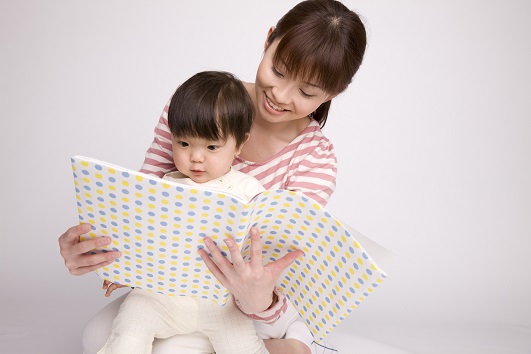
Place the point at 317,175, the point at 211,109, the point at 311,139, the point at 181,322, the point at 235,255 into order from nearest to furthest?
the point at 235,255 → the point at 211,109 → the point at 181,322 → the point at 317,175 → the point at 311,139

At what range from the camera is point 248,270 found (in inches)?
77.7

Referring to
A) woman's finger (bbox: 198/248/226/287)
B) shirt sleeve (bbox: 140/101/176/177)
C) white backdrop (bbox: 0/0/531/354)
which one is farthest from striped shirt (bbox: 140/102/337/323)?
white backdrop (bbox: 0/0/531/354)

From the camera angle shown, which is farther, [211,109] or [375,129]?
[375,129]

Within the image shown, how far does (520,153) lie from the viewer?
3.88 meters

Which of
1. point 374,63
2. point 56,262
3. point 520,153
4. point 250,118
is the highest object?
point 250,118

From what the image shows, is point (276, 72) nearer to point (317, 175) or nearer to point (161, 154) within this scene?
point (317, 175)

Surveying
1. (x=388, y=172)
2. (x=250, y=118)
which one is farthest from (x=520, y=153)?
(x=250, y=118)

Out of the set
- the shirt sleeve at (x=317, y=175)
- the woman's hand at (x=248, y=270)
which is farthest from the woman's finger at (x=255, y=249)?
the shirt sleeve at (x=317, y=175)

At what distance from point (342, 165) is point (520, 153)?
943mm

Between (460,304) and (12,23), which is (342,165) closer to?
(460,304)

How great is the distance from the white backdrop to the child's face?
1163mm

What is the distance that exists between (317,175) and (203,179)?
428 mm

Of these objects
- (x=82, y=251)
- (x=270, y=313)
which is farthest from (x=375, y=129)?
(x=82, y=251)

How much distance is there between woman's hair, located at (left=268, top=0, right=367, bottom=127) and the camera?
2203 mm
